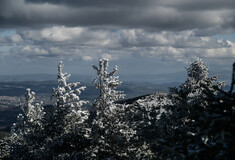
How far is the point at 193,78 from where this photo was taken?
2075 cm

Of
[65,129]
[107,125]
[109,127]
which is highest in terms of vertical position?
[107,125]

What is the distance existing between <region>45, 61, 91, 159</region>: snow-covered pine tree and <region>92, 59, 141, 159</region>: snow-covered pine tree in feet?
3.92

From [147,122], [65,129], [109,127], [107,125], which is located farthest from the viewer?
[65,129]

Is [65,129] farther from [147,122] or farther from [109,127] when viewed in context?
[147,122]

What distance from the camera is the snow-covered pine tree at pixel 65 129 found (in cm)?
1770

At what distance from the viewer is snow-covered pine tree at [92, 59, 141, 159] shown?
53.7 feet

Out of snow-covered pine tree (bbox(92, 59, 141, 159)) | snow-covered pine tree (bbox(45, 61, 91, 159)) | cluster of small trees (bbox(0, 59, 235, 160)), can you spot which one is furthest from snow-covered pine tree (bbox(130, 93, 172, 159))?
snow-covered pine tree (bbox(45, 61, 91, 159))

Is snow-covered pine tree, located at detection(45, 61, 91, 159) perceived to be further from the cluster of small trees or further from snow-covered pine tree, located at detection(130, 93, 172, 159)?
snow-covered pine tree, located at detection(130, 93, 172, 159)

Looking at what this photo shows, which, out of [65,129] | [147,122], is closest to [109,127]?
[147,122]

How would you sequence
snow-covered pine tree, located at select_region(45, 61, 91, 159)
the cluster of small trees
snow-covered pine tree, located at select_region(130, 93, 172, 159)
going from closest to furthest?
the cluster of small trees
snow-covered pine tree, located at select_region(130, 93, 172, 159)
snow-covered pine tree, located at select_region(45, 61, 91, 159)

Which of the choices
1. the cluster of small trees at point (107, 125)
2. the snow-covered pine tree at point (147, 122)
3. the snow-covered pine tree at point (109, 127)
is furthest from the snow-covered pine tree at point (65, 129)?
the snow-covered pine tree at point (147, 122)

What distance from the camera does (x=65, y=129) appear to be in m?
18.5

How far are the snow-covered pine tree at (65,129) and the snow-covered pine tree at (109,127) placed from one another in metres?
1.20

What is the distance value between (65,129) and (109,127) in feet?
12.3
